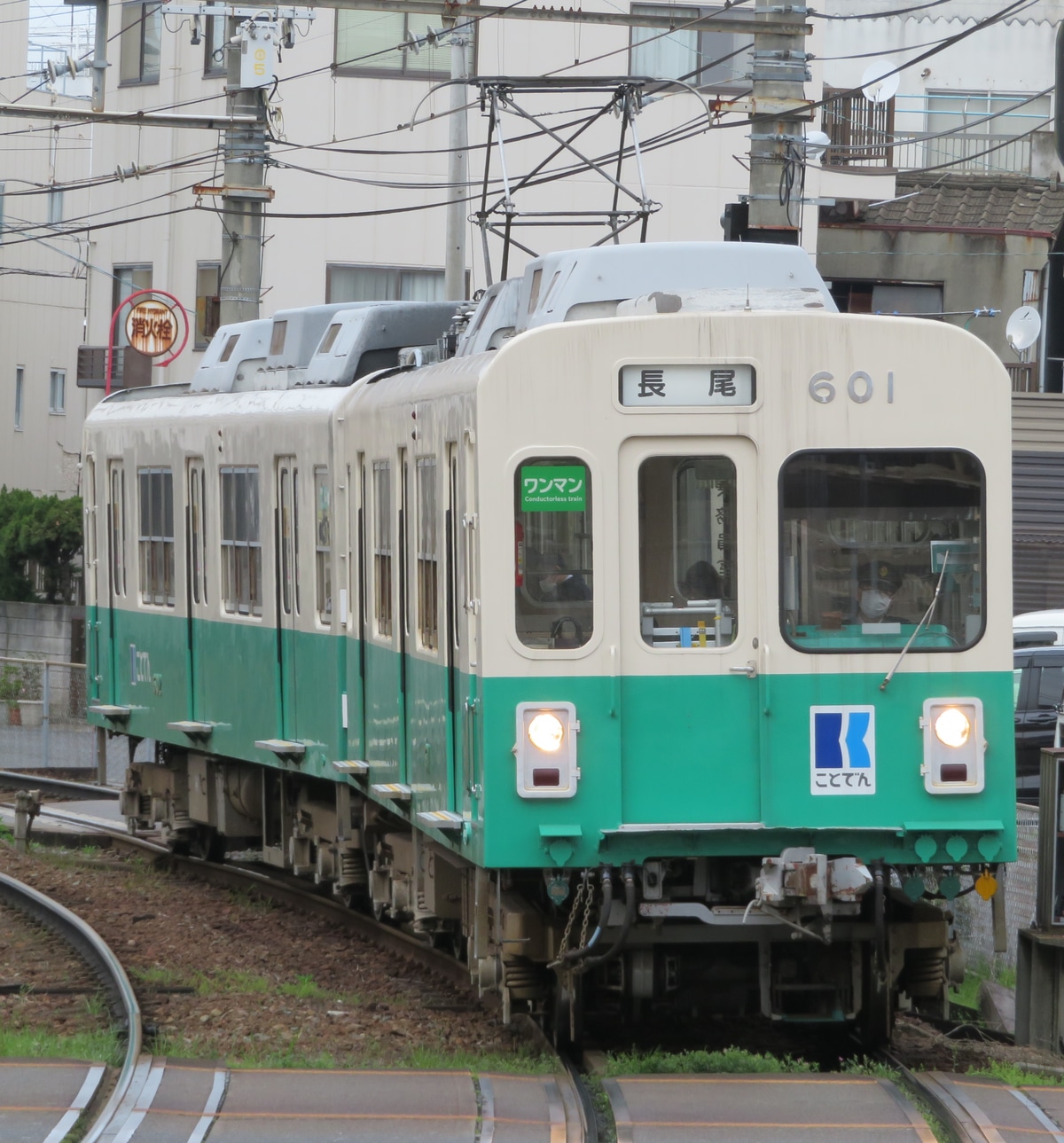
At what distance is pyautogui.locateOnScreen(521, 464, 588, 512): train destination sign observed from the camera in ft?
24.3

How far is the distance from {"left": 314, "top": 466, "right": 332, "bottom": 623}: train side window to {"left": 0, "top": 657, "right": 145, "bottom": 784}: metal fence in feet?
32.2

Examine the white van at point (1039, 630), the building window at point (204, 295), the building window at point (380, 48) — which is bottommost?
the white van at point (1039, 630)

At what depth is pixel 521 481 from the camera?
742 cm

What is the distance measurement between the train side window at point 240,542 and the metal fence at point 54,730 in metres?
8.28

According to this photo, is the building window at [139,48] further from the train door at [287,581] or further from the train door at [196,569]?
the train door at [287,581]

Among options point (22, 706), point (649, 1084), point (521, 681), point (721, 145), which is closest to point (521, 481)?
point (521, 681)

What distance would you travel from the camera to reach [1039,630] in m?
18.6

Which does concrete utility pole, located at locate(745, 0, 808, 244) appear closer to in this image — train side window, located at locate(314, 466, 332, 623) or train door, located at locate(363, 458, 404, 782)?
train side window, located at locate(314, 466, 332, 623)

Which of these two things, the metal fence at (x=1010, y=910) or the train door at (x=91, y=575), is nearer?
the metal fence at (x=1010, y=910)

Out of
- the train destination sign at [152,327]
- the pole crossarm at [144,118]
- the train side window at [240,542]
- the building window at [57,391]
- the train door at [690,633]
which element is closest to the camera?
the train door at [690,633]

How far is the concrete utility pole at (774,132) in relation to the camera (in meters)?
12.6

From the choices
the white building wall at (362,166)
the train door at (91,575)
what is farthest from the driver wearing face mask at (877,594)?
the white building wall at (362,166)

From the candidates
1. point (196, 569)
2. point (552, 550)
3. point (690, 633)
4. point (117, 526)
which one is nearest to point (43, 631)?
point (117, 526)

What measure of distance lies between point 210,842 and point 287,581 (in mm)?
3508
